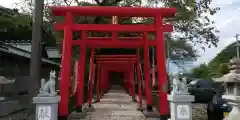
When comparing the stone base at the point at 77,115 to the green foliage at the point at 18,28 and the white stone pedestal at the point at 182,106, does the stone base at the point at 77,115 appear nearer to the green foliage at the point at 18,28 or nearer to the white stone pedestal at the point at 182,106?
the green foliage at the point at 18,28

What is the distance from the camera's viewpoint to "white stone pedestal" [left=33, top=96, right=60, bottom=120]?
21.7ft

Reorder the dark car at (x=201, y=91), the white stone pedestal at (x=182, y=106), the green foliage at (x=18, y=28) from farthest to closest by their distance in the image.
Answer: the dark car at (x=201, y=91)
the green foliage at (x=18, y=28)
the white stone pedestal at (x=182, y=106)

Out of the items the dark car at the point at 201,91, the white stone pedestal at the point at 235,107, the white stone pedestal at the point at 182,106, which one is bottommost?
the dark car at the point at 201,91

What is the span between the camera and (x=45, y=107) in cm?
672

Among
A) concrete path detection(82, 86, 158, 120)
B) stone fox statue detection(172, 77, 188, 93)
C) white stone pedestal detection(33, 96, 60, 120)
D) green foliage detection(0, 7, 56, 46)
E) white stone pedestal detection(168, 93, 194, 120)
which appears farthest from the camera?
green foliage detection(0, 7, 56, 46)

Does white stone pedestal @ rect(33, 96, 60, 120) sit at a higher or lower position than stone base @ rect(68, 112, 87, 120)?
higher

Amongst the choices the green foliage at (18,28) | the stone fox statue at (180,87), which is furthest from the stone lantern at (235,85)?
the green foliage at (18,28)

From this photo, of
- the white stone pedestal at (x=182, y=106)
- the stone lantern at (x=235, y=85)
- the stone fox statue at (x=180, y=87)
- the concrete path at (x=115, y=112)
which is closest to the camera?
the stone lantern at (x=235, y=85)

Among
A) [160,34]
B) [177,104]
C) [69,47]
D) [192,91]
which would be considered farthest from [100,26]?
[192,91]

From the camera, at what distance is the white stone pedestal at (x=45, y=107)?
6.63 metres

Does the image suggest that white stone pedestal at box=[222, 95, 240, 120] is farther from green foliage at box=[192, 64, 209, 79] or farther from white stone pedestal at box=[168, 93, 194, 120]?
green foliage at box=[192, 64, 209, 79]

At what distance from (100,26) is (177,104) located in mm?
3139

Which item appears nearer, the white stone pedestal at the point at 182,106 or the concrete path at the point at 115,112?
the white stone pedestal at the point at 182,106

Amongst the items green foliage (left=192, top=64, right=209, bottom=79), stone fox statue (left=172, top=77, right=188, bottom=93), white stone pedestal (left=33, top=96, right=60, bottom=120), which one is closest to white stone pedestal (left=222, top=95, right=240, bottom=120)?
stone fox statue (left=172, top=77, right=188, bottom=93)
